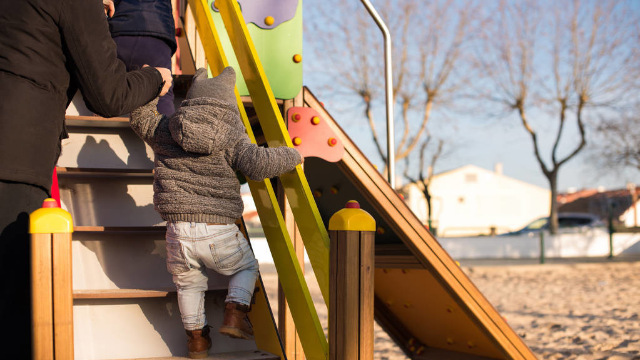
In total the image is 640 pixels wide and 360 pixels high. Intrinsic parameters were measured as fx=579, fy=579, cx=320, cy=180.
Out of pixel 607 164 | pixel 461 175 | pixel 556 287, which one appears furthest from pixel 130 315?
pixel 461 175

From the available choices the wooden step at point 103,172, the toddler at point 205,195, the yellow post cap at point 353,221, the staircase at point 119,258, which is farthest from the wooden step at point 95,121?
the yellow post cap at point 353,221

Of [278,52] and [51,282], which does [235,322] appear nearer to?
[51,282]

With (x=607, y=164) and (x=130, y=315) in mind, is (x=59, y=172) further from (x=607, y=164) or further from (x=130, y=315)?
(x=607, y=164)

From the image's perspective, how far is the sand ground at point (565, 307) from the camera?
482 cm

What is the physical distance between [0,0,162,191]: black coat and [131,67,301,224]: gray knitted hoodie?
1.98 ft

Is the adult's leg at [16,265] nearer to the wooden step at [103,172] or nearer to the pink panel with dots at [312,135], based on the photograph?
the wooden step at [103,172]

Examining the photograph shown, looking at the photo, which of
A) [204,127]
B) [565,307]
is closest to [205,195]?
[204,127]

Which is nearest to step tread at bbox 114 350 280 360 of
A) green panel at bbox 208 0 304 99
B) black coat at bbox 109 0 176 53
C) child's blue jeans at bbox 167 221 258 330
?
child's blue jeans at bbox 167 221 258 330

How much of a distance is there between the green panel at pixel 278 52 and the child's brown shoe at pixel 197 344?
1.35 metres

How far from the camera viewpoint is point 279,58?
319 cm

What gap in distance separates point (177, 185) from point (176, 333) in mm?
657

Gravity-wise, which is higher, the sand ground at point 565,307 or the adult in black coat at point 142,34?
the adult in black coat at point 142,34

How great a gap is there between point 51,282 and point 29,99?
0.49m

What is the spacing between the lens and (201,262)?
2.42 meters
